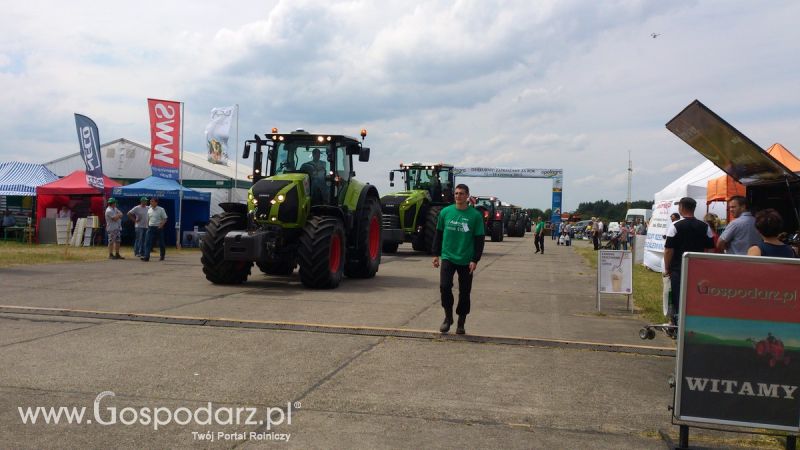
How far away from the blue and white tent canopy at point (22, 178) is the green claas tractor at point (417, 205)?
13.1 m

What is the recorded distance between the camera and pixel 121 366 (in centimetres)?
604

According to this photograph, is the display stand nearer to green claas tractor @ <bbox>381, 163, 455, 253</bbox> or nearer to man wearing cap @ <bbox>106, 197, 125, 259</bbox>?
green claas tractor @ <bbox>381, 163, 455, 253</bbox>

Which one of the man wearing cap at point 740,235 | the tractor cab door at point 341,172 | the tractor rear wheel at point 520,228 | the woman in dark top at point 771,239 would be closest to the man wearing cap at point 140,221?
the tractor cab door at point 341,172

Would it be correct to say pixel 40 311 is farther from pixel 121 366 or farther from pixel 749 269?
pixel 749 269

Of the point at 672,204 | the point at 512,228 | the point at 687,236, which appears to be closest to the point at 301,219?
the point at 687,236

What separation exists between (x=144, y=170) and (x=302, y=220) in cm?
2259

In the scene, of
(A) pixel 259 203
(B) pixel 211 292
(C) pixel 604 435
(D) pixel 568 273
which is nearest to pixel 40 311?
(B) pixel 211 292

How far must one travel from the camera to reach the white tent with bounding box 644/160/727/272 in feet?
56.5

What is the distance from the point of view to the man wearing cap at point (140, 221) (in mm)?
18516

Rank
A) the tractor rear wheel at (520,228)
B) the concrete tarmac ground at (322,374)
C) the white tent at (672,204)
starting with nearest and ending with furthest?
1. the concrete tarmac ground at (322,374)
2. the white tent at (672,204)
3. the tractor rear wheel at (520,228)

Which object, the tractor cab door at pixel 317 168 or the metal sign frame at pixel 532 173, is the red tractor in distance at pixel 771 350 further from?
the metal sign frame at pixel 532 173

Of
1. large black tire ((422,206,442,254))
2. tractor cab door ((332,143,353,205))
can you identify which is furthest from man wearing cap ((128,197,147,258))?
large black tire ((422,206,442,254))

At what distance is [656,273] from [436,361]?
549 inches

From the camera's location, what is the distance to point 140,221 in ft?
61.3
